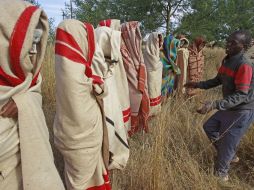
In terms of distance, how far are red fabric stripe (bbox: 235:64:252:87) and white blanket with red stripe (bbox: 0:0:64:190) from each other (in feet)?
6.48

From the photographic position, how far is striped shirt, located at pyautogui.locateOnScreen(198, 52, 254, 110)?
9.97 ft

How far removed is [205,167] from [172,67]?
1.53 metres

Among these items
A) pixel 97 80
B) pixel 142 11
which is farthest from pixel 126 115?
pixel 142 11

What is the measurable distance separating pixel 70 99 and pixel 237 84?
1.72 m

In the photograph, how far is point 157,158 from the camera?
8.91 ft

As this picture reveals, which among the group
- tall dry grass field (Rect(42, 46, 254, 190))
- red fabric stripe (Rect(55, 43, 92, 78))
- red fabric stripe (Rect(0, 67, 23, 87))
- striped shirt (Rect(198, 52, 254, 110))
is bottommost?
tall dry grass field (Rect(42, 46, 254, 190))

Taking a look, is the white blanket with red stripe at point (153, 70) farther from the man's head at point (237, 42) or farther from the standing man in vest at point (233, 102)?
the man's head at point (237, 42)

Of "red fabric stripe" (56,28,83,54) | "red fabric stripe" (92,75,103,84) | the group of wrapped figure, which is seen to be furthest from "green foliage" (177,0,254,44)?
"red fabric stripe" (56,28,83,54)

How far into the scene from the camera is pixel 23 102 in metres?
1.63

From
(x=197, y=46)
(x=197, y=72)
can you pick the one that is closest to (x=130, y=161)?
(x=197, y=72)

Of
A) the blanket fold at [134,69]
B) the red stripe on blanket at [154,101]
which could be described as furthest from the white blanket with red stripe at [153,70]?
the blanket fold at [134,69]

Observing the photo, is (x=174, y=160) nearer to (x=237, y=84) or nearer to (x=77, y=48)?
(x=237, y=84)

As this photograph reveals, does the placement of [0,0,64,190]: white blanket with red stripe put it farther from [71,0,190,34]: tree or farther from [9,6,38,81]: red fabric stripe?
[71,0,190,34]: tree

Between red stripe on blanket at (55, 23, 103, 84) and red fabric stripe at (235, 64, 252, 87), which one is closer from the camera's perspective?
red stripe on blanket at (55, 23, 103, 84)
